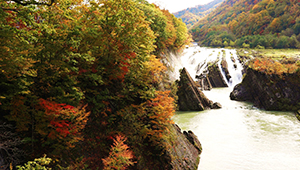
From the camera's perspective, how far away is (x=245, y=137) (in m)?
17.1

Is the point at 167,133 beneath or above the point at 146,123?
beneath

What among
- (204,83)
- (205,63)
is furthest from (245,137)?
(205,63)

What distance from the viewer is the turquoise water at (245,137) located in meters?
12.5

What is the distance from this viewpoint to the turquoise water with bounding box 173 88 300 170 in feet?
40.9

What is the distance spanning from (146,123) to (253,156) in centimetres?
925

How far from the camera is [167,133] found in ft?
33.1

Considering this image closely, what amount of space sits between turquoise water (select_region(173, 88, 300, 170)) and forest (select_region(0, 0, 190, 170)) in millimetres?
5967

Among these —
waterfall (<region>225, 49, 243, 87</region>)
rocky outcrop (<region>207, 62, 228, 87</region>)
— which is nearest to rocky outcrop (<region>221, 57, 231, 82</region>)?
waterfall (<region>225, 49, 243, 87</region>)

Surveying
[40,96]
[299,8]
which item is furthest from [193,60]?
[299,8]

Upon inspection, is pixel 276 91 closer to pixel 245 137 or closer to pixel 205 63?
pixel 245 137

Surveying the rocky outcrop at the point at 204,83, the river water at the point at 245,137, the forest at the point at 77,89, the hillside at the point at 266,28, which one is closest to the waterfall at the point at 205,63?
the rocky outcrop at the point at 204,83

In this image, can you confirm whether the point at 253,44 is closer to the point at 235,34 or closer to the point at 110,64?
the point at 235,34

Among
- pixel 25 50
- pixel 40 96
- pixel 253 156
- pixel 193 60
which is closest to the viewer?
pixel 25 50

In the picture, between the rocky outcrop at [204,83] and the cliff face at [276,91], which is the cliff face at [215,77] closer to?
the rocky outcrop at [204,83]
